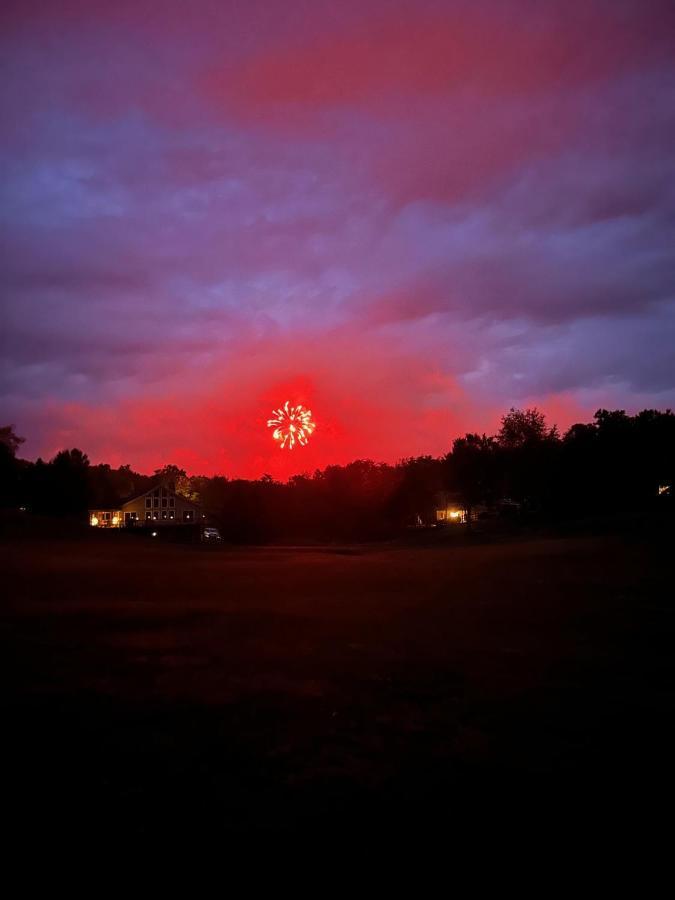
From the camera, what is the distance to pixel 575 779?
A: 21.7 feet

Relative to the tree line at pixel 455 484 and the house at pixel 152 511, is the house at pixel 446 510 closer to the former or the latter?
the tree line at pixel 455 484

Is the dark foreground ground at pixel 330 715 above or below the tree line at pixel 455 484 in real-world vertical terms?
below

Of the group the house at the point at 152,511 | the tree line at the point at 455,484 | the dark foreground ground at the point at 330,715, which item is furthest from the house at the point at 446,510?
the dark foreground ground at the point at 330,715

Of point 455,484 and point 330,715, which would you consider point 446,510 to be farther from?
point 330,715

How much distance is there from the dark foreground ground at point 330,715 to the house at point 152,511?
10412cm

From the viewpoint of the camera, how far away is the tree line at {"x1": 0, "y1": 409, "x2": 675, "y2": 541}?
68625 mm

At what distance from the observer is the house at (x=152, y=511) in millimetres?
119312

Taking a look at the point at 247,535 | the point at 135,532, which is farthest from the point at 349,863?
the point at 135,532

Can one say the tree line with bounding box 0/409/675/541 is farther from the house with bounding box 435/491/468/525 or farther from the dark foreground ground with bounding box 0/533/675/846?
the dark foreground ground with bounding box 0/533/675/846

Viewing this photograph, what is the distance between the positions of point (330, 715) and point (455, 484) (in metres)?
73.1

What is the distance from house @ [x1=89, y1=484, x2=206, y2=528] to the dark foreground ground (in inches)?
4099

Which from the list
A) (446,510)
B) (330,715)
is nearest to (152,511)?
→ (446,510)

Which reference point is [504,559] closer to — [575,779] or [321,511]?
→ [575,779]

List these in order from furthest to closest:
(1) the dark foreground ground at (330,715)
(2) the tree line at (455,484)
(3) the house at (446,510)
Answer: (3) the house at (446,510) → (2) the tree line at (455,484) → (1) the dark foreground ground at (330,715)
